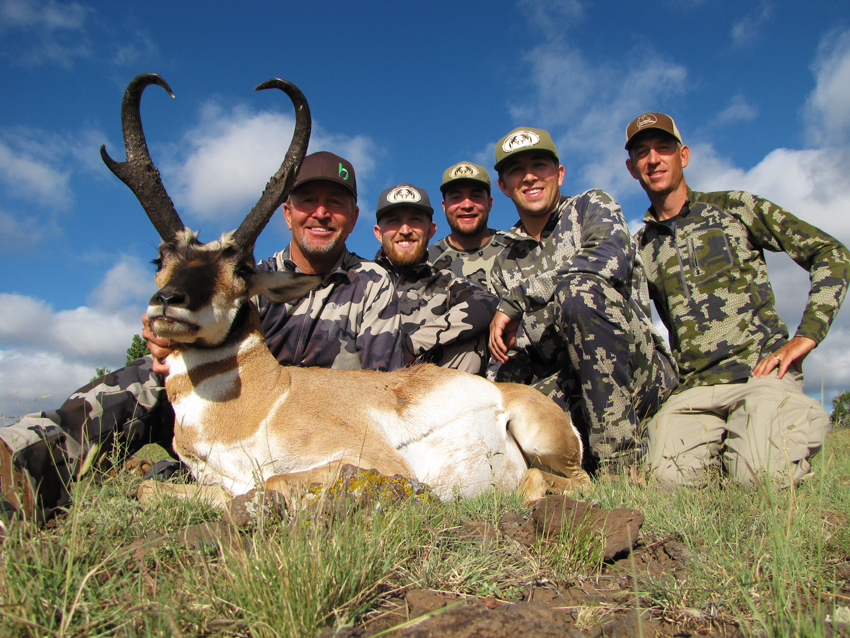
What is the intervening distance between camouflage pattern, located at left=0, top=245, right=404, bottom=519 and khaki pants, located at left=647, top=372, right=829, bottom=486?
10.3ft

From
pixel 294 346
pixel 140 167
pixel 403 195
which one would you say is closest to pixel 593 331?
Answer: pixel 294 346

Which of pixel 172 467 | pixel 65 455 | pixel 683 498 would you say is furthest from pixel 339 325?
pixel 683 498

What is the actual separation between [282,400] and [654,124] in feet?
18.2

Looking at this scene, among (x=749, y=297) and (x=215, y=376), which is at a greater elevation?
(x=749, y=297)

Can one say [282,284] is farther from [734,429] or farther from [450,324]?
[734,429]

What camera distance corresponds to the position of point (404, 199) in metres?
7.45

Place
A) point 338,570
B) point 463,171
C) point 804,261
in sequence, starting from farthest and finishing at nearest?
point 463,171 → point 804,261 → point 338,570

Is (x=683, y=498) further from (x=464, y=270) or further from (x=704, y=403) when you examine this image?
(x=464, y=270)

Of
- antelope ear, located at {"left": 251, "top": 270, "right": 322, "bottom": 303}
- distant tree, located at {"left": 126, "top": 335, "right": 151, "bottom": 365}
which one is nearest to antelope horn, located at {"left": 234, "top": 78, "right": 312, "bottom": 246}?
antelope ear, located at {"left": 251, "top": 270, "right": 322, "bottom": 303}

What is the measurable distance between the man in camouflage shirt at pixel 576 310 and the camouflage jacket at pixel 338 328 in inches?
51.1

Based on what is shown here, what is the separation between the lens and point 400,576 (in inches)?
80.6

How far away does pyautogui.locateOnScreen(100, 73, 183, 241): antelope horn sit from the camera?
4.30 meters

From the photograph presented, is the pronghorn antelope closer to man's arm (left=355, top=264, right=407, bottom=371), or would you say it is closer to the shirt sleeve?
man's arm (left=355, top=264, right=407, bottom=371)

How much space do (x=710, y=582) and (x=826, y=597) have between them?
18.8 inches
